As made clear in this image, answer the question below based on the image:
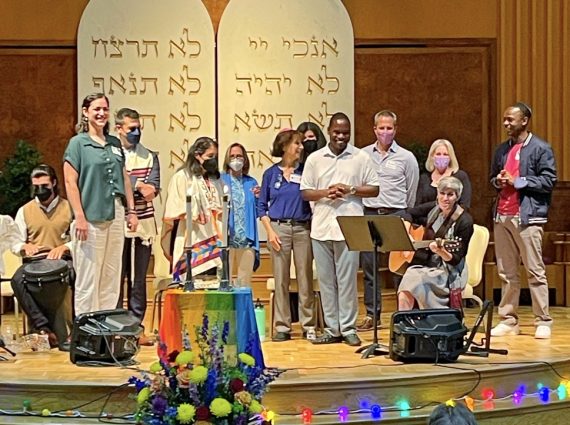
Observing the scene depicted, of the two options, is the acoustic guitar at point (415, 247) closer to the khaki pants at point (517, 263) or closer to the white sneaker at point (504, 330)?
the khaki pants at point (517, 263)

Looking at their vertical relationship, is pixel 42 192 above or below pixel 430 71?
below

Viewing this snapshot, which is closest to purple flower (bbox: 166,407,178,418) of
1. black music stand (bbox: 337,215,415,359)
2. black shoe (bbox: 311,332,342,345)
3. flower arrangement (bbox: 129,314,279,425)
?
flower arrangement (bbox: 129,314,279,425)

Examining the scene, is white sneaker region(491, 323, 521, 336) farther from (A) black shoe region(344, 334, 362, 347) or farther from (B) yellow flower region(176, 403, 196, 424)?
(B) yellow flower region(176, 403, 196, 424)

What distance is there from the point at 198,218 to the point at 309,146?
3.69ft

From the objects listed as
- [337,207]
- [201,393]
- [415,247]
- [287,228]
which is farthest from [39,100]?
[201,393]

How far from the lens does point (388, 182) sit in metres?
8.32

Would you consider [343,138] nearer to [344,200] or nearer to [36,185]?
[344,200]

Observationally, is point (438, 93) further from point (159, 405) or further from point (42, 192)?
point (159, 405)

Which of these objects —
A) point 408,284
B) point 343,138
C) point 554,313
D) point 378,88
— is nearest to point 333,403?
point 408,284

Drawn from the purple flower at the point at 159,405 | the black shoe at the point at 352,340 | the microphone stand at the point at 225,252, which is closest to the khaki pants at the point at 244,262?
the black shoe at the point at 352,340

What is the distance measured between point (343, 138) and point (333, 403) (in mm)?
2128

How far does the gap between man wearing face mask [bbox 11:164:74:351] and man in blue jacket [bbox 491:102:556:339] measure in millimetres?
3075

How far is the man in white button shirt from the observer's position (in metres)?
7.50

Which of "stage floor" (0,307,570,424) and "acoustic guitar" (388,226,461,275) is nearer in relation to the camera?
"stage floor" (0,307,570,424)
